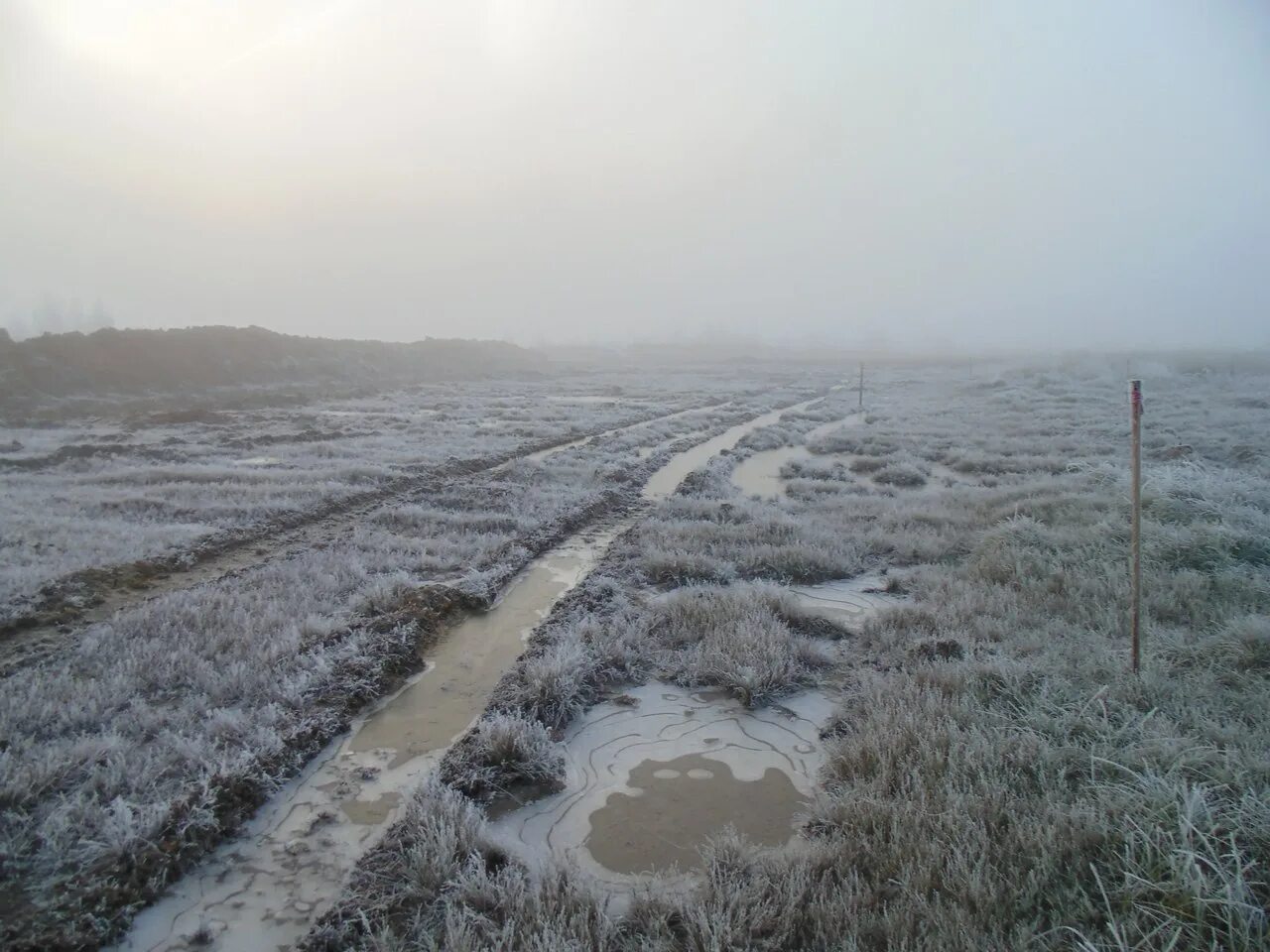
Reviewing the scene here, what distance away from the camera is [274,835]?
17.5ft

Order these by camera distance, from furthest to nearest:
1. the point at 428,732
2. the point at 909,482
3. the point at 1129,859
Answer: the point at 909,482
the point at 428,732
the point at 1129,859

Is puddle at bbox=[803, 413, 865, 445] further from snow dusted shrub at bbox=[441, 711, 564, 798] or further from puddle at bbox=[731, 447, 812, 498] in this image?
snow dusted shrub at bbox=[441, 711, 564, 798]

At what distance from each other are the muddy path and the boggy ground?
5.83 m

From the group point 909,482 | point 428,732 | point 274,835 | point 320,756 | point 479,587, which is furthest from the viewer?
point 909,482

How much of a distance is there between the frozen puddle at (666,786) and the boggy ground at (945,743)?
26 cm

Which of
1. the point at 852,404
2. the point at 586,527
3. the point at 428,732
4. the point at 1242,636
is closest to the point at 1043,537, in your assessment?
the point at 1242,636

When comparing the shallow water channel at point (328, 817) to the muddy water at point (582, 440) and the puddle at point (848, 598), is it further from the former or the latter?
the muddy water at point (582, 440)

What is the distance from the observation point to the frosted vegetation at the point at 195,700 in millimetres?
4809

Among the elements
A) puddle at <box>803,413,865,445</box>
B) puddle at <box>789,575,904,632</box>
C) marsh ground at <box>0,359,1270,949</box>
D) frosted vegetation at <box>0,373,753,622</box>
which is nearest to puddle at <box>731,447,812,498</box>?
puddle at <box>803,413,865,445</box>

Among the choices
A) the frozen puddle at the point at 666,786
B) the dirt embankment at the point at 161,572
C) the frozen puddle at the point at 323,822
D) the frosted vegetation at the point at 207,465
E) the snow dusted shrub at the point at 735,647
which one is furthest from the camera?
the frosted vegetation at the point at 207,465

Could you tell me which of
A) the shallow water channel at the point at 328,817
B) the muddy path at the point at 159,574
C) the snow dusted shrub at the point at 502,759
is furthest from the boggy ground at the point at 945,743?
the muddy path at the point at 159,574

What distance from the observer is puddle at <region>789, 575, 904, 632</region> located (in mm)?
10000

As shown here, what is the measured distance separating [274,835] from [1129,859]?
568cm

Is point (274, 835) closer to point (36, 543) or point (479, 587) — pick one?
point (479, 587)
